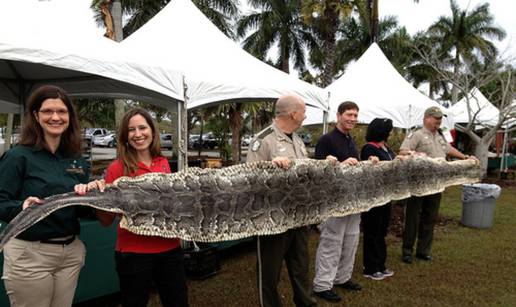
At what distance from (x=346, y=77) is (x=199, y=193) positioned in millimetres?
9328

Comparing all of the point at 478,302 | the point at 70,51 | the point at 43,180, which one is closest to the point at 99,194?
the point at 43,180

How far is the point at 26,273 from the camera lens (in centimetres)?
207

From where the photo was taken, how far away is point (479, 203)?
7.39 metres

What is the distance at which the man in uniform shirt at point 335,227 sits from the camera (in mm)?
3982

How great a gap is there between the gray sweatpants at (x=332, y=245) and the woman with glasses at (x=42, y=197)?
8.24ft

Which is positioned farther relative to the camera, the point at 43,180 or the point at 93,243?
the point at 93,243

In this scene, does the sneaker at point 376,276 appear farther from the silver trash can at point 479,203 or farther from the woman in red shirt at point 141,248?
the silver trash can at point 479,203

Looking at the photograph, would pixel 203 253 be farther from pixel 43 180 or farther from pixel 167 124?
pixel 167 124

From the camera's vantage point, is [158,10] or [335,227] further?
[158,10]

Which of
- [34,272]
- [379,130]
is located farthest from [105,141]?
[34,272]

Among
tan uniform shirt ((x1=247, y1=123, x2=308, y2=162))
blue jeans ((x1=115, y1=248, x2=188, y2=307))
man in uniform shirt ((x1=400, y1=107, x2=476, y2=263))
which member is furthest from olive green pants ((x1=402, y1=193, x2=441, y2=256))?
blue jeans ((x1=115, y1=248, x2=188, y2=307))

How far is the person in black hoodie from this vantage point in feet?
14.8

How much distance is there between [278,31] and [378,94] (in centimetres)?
1928

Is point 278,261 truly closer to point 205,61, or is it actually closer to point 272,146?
point 272,146
